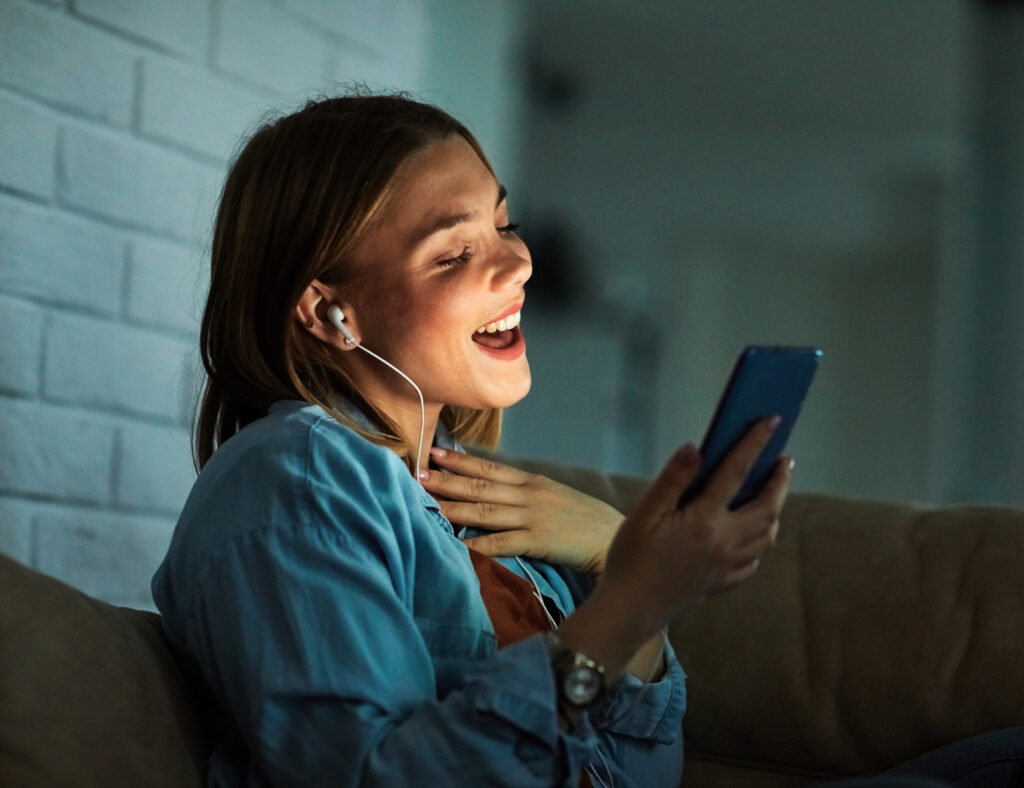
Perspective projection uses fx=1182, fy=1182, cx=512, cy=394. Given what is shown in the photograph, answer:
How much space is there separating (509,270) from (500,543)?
0.31 metres

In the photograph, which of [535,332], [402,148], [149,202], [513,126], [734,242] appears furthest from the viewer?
[734,242]

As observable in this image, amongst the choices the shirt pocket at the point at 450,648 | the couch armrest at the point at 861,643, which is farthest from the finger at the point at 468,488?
the couch armrest at the point at 861,643

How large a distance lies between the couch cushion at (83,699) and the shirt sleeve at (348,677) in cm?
7

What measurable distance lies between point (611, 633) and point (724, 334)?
722 cm

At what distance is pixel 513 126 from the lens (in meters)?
5.59

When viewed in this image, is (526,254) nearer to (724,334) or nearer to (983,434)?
(983,434)

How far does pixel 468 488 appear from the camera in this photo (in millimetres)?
1355

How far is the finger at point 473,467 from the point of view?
1.37 meters

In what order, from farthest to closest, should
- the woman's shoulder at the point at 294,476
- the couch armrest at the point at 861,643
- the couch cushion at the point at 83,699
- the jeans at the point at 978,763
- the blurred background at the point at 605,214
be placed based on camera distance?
1. the blurred background at the point at 605,214
2. the couch armrest at the point at 861,643
3. the jeans at the point at 978,763
4. the woman's shoulder at the point at 294,476
5. the couch cushion at the point at 83,699

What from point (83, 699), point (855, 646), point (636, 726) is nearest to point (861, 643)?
point (855, 646)

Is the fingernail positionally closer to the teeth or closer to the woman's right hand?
→ the woman's right hand

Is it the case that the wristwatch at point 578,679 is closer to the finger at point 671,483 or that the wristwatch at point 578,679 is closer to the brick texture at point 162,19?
the finger at point 671,483

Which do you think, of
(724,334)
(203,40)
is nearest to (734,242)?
(724,334)

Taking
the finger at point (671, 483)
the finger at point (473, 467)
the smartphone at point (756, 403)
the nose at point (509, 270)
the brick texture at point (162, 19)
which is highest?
the brick texture at point (162, 19)
